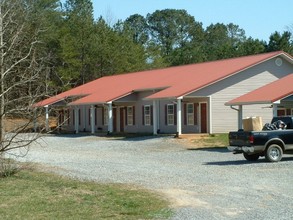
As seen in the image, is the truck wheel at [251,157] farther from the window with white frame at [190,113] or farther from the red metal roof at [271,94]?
the window with white frame at [190,113]

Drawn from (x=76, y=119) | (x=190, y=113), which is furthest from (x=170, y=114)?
(x=76, y=119)

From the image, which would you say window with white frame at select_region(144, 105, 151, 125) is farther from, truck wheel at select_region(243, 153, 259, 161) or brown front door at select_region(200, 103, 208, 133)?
truck wheel at select_region(243, 153, 259, 161)

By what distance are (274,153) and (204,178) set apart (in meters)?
5.89

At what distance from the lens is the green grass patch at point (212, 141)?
32312 millimetres

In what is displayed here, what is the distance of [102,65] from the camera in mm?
69375

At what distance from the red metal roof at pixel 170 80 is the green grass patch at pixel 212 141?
3.03 metres

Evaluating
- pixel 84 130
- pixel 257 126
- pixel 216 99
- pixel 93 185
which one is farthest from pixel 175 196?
pixel 84 130

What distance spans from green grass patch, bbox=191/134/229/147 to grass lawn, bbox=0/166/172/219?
671 inches

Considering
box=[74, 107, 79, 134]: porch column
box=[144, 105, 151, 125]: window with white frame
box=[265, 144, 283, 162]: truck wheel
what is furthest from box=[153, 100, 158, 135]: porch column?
box=[265, 144, 283, 162]: truck wheel

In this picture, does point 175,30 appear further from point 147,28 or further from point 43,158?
point 43,158

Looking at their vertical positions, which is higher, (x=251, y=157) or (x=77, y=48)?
(x=77, y=48)

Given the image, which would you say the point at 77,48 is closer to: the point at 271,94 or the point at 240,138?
the point at 271,94

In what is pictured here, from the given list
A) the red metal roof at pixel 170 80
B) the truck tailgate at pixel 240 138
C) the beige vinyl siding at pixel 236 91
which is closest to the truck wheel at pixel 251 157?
the truck tailgate at pixel 240 138

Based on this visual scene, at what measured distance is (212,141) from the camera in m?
33.9
